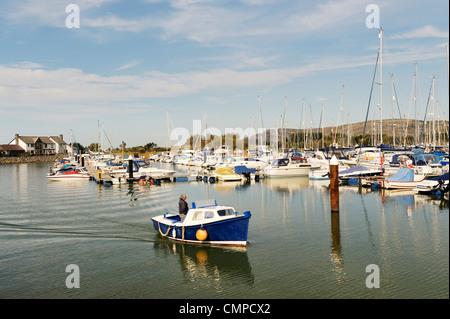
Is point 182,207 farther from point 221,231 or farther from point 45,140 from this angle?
point 45,140

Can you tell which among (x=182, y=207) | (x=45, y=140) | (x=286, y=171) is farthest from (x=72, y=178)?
(x=45, y=140)

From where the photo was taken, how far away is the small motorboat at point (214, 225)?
20.8 m

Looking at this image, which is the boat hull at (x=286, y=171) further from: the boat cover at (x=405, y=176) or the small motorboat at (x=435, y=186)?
the small motorboat at (x=435, y=186)

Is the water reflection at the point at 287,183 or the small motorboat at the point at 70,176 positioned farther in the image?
the small motorboat at the point at 70,176

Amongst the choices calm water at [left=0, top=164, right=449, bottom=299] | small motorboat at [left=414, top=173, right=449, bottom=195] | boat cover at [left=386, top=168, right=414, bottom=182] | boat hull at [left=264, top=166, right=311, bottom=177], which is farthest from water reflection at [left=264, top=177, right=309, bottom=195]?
small motorboat at [left=414, top=173, right=449, bottom=195]

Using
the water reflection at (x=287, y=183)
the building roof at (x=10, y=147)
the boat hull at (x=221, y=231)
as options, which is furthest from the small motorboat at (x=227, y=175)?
the building roof at (x=10, y=147)

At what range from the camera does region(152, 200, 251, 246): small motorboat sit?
68.2ft

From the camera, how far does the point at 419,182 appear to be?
131 ft

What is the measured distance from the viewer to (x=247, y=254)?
66.7 ft

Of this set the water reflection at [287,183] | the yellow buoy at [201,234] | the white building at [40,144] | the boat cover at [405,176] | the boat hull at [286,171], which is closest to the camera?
the yellow buoy at [201,234]

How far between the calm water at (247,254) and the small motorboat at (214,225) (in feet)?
2.26

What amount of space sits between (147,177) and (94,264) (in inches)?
1480
